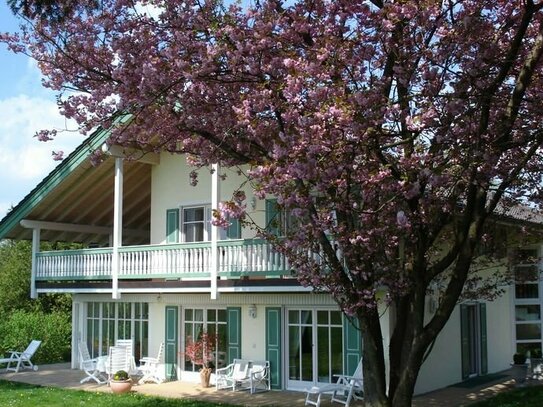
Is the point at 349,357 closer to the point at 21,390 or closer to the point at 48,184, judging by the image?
the point at 21,390

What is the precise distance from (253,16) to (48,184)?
12011 mm

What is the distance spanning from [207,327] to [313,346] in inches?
123

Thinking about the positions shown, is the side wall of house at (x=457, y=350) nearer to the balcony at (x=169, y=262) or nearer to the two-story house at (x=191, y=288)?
the two-story house at (x=191, y=288)

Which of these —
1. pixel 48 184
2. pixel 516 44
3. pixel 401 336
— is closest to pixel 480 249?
pixel 401 336

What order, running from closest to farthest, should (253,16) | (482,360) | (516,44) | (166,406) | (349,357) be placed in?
(516,44) < (253,16) < (166,406) < (349,357) < (482,360)

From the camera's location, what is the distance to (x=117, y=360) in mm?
16516

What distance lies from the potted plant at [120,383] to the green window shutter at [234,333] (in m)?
2.43

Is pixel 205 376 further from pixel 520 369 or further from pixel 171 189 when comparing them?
pixel 520 369

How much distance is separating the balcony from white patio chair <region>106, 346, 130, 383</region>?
1.77 meters

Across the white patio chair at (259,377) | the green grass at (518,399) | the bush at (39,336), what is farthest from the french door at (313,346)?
the bush at (39,336)

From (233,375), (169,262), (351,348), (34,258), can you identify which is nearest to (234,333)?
(233,375)

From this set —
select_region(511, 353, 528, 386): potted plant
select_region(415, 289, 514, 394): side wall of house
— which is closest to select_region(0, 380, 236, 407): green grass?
select_region(415, 289, 514, 394): side wall of house

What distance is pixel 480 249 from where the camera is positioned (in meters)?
9.91

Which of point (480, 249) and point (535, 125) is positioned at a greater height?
point (535, 125)
